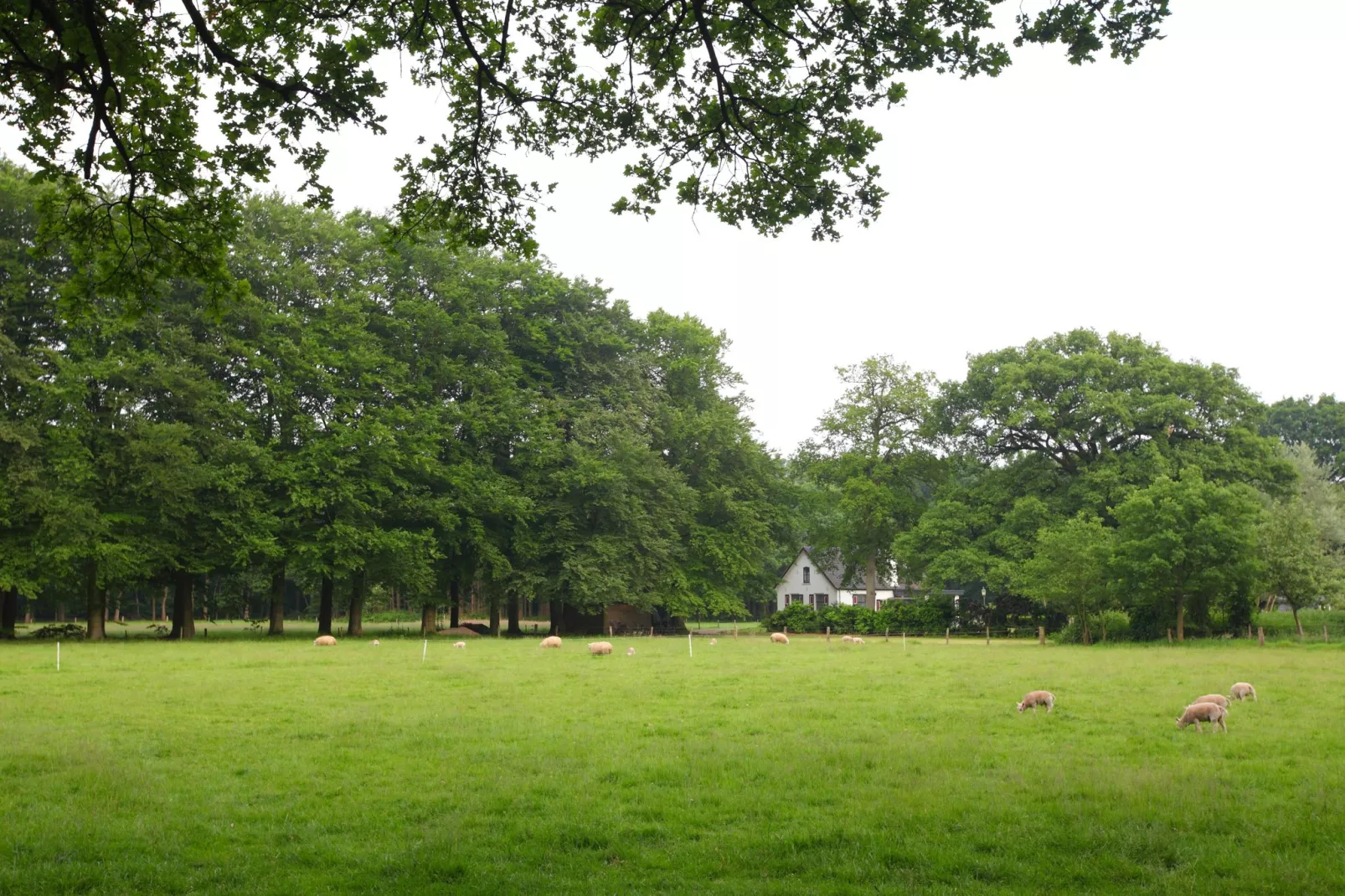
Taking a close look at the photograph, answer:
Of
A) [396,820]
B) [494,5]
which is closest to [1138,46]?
[494,5]

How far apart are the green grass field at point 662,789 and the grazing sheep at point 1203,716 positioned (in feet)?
1.33

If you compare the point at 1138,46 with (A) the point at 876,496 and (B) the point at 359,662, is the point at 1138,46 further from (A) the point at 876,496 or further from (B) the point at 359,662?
(A) the point at 876,496

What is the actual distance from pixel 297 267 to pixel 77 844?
37979 mm

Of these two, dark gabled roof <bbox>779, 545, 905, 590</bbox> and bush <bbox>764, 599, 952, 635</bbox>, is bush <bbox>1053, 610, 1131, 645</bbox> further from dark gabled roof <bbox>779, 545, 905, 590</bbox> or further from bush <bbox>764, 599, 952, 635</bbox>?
dark gabled roof <bbox>779, 545, 905, 590</bbox>

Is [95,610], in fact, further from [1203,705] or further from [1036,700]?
[1203,705]

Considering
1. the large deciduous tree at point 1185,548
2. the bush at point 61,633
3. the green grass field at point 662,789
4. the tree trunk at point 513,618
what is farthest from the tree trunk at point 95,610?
the large deciduous tree at point 1185,548

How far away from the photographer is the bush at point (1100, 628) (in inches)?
1670

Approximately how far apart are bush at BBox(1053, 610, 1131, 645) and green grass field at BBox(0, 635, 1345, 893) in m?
20.9

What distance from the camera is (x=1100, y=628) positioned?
4262 cm

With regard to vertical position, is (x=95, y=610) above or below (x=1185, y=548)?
below

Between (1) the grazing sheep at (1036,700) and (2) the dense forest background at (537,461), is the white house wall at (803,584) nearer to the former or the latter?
(2) the dense forest background at (537,461)

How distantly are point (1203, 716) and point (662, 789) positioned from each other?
8942 millimetres

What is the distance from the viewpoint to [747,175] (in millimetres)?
11102

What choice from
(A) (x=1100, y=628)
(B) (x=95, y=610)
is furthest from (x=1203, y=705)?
(B) (x=95, y=610)
